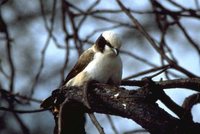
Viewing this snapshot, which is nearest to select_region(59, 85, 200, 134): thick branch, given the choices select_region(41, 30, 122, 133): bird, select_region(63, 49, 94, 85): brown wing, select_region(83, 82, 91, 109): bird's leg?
select_region(83, 82, 91, 109): bird's leg

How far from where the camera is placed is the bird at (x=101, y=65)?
11.0 feet

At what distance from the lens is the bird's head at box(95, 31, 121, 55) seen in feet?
11.5

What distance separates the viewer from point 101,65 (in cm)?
342

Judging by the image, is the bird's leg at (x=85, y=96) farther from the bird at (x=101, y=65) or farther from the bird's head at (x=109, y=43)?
the bird's head at (x=109, y=43)

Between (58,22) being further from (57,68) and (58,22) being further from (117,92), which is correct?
(117,92)

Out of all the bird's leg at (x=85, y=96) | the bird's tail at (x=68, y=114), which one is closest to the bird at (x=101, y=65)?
the bird's tail at (x=68, y=114)

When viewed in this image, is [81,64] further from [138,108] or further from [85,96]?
Answer: [138,108]

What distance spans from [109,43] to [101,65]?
0.18 meters

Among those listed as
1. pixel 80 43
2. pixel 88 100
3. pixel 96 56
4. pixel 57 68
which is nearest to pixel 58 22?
pixel 57 68

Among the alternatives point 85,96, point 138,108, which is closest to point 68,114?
point 85,96

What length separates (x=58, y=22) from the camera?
820cm

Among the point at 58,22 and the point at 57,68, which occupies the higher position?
the point at 58,22

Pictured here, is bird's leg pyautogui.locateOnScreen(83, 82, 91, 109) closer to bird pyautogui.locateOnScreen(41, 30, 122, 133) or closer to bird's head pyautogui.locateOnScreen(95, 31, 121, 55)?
bird pyautogui.locateOnScreen(41, 30, 122, 133)

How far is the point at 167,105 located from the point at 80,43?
217 centimetres
